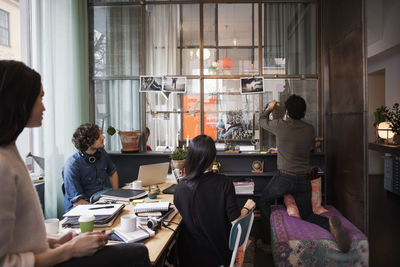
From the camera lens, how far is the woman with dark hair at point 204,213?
1896 millimetres

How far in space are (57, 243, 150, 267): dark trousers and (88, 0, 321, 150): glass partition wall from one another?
10.5 ft

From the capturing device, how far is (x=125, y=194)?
259 cm

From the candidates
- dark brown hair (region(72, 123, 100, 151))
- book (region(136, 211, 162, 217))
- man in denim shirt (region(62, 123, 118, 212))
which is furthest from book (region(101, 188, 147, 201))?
dark brown hair (region(72, 123, 100, 151))

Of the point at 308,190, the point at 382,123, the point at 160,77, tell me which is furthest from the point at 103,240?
the point at 382,123

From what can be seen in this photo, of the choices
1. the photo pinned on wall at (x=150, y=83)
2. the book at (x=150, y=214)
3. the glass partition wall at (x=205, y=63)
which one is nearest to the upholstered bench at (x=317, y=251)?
the book at (x=150, y=214)

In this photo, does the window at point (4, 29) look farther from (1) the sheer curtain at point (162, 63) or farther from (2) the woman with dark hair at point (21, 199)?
(2) the woman with dark hair at point (21, 199)

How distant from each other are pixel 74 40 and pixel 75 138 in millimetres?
1439

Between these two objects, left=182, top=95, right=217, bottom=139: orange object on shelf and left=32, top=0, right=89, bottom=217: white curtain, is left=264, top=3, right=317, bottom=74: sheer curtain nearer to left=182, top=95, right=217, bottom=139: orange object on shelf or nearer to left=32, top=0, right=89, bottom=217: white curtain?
left=182, top=95, right=217, bottom=139: orange object on shelf

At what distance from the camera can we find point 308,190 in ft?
10.4

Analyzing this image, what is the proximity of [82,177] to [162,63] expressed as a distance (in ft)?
6.61

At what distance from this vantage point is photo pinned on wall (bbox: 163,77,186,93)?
163 inches

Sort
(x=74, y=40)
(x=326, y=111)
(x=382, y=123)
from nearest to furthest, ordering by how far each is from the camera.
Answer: (x=74, y=40), (x=326, y=111), (x=382, y=123)

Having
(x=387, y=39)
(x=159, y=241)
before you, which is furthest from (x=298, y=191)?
(x=387, y=39)

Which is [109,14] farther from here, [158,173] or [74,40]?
[158,173]
